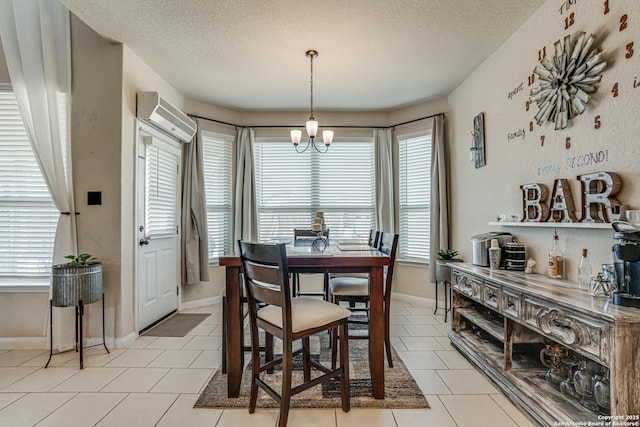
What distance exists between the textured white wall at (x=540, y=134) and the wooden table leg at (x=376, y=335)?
49.9 inches

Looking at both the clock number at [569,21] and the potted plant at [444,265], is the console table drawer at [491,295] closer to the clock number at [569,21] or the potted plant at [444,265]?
the potted plant at [444,265]

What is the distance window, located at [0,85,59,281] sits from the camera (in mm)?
2895

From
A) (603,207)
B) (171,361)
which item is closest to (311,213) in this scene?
(171,361)

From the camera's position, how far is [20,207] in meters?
2.91

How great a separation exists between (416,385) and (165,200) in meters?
3.17

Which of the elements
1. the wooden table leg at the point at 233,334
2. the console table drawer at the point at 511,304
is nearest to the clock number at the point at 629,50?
the console table drawer at the point at 511,304

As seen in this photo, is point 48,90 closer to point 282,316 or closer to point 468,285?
point 282,316

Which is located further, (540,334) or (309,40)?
(309,40)

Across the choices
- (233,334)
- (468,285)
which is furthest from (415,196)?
(233,334)

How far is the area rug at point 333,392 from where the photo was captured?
6.59ft

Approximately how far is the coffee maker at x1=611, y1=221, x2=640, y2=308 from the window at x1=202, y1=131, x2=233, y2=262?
4.02 m

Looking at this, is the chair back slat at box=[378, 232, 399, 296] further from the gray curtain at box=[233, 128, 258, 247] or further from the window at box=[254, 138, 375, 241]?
the gray curtain at box=[233, 128, 258, 247]

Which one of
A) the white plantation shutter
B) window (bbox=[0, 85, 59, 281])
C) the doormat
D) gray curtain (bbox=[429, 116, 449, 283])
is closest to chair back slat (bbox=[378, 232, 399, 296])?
gray curtain (bbox=[429, 116, 449, 283])

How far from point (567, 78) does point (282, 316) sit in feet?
7.65
